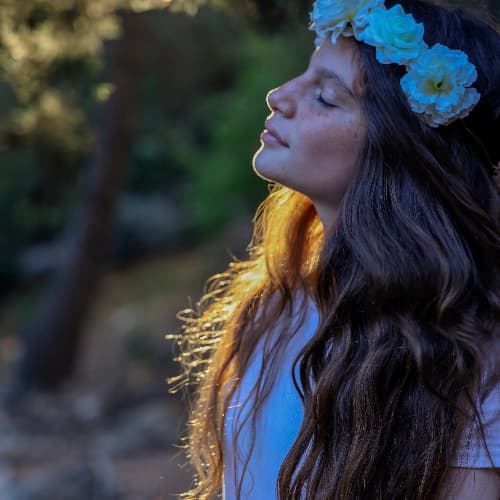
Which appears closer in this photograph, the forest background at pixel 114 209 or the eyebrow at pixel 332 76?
the eyebrow at pixel 332 76

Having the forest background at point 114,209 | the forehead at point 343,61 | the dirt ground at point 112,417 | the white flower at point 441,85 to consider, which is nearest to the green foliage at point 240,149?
the forest background at point 114,209

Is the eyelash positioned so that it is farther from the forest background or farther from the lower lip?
the forest background

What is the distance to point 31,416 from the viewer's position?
7.30 m

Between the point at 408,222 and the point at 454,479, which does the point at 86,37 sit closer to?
the point at 408,222

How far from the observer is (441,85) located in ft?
5.27

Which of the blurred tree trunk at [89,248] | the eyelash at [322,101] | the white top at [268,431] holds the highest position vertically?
the blurred tree trunk at [89,248]

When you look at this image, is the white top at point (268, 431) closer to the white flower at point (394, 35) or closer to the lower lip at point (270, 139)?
the lower lip at point (270, 139)

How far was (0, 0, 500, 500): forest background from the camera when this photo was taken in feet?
12.0

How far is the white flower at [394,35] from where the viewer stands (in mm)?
1597

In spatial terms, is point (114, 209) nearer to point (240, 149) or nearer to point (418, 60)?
point (240, 149)

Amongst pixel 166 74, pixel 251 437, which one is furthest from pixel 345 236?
pixel 166 74

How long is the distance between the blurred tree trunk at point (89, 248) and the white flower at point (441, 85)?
16.7ft

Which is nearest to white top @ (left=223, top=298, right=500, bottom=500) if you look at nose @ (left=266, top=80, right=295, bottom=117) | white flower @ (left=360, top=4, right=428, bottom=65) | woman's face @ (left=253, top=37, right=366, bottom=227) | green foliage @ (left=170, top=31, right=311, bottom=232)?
woman's face @ (left=253, top=37, right=366, bottom=227)

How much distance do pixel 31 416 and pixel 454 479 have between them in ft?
21.2
